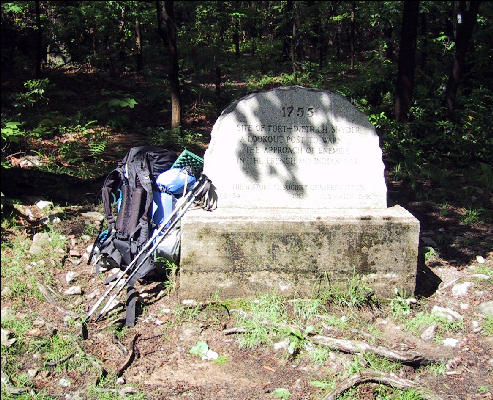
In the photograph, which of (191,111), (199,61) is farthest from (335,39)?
(191,111)

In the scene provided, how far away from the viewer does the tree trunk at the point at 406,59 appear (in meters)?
10.4

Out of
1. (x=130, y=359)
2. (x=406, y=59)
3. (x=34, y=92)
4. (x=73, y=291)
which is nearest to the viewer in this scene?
(x=130, y=359)

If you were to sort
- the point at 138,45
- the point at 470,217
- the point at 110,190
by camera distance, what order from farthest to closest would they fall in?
the point at 138,45 < the point at 470,217 < the point at 110,190

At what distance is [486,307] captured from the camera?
207 inches

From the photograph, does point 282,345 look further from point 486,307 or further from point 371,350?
point 486,307

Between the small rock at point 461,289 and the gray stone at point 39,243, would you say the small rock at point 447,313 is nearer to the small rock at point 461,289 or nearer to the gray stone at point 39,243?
the small rock at point 461,289

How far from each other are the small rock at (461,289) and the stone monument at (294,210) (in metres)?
0.61

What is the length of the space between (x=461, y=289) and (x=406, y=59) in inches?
260

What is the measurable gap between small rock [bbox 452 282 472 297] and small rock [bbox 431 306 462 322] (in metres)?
0.37

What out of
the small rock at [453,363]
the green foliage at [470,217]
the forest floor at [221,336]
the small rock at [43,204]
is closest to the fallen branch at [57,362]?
the forest floor at [221,336]

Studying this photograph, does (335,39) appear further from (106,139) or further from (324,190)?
(324,190)

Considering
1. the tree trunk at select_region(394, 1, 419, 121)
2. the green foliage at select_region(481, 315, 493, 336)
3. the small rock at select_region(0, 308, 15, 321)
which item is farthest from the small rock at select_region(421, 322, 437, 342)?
the tree trunk at select_region(394, 1, 419, 121)

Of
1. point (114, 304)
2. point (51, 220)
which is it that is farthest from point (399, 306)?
point (51, 220)

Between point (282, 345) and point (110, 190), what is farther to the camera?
point (110, 190)
